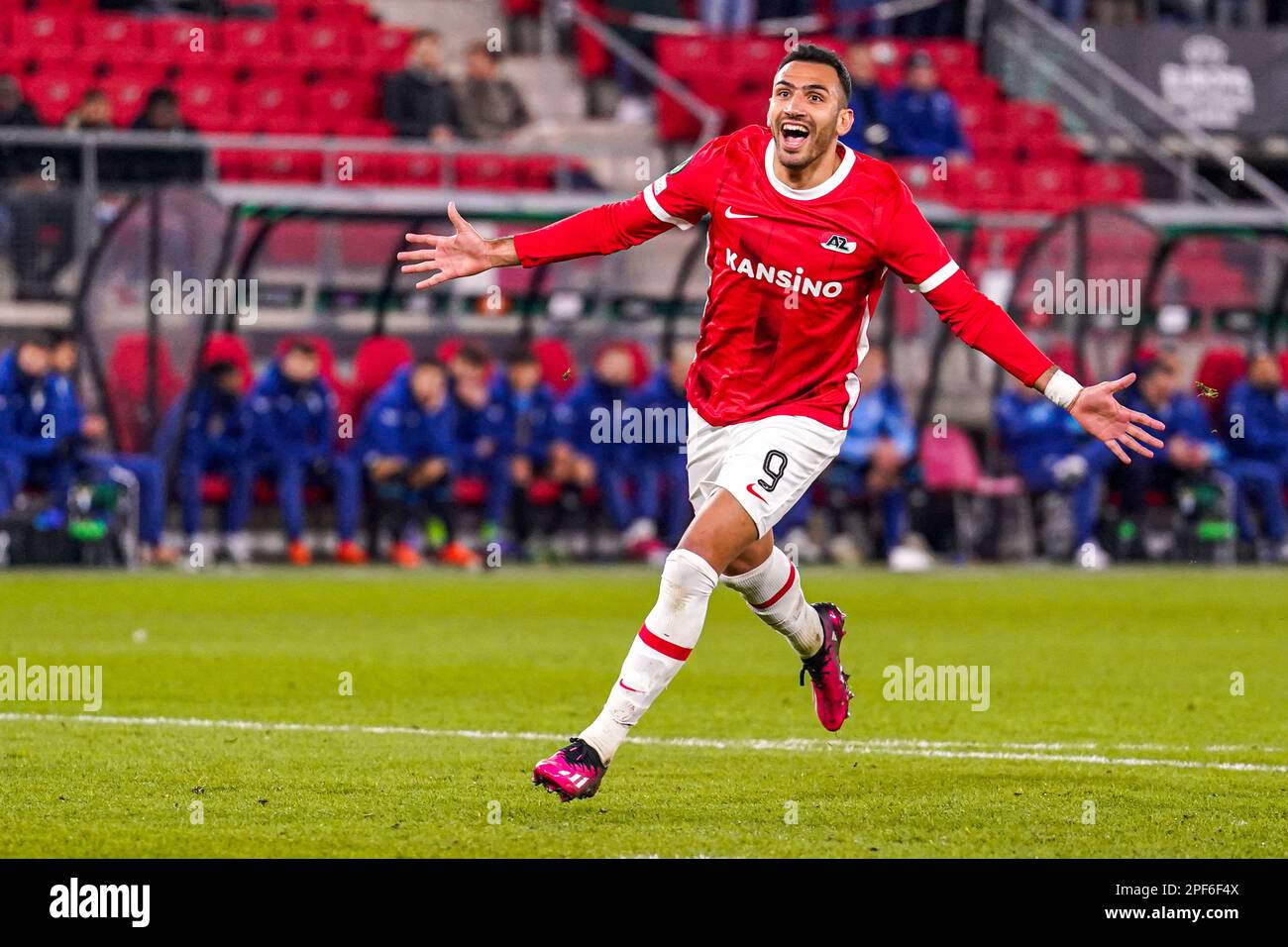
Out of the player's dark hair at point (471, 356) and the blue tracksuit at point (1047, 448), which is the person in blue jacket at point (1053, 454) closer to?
the blue tracksuit at point (1047, 448)

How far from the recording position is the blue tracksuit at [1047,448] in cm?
2020

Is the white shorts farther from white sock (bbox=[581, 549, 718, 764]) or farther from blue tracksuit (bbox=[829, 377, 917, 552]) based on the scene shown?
blue tracksuit (bbox=[829, 377, 917, 552])

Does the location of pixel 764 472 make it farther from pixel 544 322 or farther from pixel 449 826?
pixel 544 322

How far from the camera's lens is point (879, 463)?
64.7 ft

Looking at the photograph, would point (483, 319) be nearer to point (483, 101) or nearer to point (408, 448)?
point (408, 448)

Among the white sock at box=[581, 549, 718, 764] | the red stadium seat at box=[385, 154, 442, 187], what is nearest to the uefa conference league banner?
the red stadium seat at box=[385, 154, 442, 187]

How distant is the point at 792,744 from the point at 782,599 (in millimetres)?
735

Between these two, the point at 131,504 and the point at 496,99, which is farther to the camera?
the point at 496,99

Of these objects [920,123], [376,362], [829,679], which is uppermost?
[920,123]

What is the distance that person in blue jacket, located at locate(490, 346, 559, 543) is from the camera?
1950 centimetres

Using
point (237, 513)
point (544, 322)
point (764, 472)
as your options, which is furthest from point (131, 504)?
point (764, 472)

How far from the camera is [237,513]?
1862 centimetres

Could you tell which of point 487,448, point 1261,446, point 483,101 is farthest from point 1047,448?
point 483,101

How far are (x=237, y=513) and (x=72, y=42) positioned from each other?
7075 millimetres
